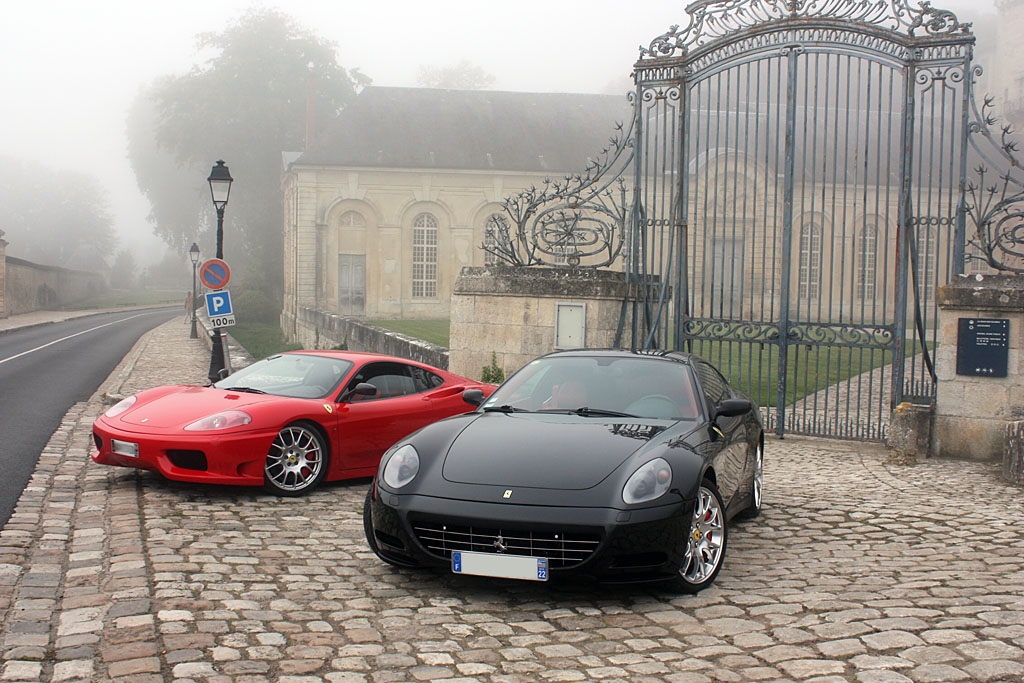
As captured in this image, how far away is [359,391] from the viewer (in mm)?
8750

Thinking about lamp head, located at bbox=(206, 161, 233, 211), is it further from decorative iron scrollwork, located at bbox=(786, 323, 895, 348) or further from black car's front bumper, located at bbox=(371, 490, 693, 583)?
black car's front bumper, located at bbox=(371, 490, 693, 583)

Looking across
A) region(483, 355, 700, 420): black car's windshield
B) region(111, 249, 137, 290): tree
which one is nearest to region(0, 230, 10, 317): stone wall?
region(483, 355, 700, 420): black car's windshield

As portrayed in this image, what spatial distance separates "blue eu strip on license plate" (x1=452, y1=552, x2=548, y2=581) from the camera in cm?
502

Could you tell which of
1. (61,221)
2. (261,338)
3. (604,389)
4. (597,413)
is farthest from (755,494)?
(61,221)

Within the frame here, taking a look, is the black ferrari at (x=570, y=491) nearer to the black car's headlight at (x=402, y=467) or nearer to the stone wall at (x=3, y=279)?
the black car's headlight at (x=402, y=467)

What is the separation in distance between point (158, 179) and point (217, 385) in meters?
71.8

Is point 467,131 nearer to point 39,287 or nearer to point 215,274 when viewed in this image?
point 39,287

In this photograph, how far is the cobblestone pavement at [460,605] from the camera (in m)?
4.24

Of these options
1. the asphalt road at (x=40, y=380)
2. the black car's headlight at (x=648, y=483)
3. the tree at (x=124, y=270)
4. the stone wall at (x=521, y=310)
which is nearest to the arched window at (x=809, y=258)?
the stone wall at (x=521, y=310)

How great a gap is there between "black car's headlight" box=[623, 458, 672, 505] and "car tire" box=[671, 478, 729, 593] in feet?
0.76

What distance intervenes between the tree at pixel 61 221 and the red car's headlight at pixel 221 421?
325 feet

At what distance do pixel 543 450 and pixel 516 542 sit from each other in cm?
64

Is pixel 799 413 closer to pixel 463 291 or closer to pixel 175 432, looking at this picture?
pixel 463 291

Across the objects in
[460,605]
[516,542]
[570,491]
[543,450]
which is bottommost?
[460,605]
